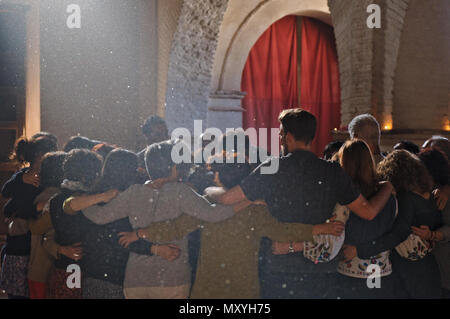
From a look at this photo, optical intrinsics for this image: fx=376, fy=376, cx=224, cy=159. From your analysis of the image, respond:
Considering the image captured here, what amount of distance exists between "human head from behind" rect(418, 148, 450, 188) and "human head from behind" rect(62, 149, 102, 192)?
5.25 feet

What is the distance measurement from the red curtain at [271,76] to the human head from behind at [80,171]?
7647 mm

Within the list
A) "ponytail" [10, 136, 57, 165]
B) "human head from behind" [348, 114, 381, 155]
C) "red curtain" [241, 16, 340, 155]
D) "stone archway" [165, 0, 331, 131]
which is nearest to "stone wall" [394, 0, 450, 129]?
"stone archway" [165, 0, 331, 131]

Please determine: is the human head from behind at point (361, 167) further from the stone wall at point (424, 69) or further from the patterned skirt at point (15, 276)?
the stone wall at point (424, 69)

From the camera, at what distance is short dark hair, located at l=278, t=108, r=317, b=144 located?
1.51 meters

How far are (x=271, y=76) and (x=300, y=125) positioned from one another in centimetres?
833

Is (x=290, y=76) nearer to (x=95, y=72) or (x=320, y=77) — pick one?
(x=320, y=77)

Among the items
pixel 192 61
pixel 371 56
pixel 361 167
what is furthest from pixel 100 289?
pixel 371 56

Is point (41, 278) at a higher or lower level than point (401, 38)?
lower

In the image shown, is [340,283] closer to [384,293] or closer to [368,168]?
[384,293]

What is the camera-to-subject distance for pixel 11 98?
328 cm

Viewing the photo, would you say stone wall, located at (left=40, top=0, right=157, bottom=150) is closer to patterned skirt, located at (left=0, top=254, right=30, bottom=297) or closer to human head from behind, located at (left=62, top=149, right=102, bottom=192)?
patterned skirt, located at (left=0, top=254, right=30, bottom=297)

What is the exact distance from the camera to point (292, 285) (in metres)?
1.53

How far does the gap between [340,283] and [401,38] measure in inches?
178
